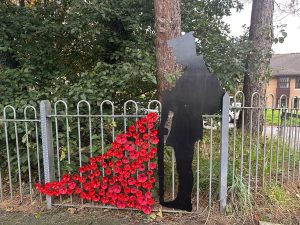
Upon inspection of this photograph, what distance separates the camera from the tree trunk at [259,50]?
14.9 feet

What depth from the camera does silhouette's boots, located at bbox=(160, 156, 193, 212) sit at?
11.1 ft

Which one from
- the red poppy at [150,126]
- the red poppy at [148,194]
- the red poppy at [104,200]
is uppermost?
the red poppy at [150,126]

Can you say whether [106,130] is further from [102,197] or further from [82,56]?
[82,56]

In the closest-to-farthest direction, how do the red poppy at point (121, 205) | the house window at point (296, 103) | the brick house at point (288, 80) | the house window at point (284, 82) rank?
the red poppy at point (121, 205) < the house window at point (296, 103) < the brick house at point (288, 80) < the house window at point (284, 82)

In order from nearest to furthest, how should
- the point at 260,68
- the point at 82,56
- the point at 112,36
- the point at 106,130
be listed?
the point at 106,130
the point at 260,68
the point at 112,36
the point at 82,56

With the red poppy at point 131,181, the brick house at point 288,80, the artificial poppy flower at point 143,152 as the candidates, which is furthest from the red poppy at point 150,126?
the brick house at point 288,80

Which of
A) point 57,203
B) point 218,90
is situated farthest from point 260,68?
point 57,203

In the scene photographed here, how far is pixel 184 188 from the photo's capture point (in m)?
3.39

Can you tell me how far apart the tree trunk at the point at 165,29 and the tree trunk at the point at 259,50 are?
3.98 ft

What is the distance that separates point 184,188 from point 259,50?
2736 millimetres

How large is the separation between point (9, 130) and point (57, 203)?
1.22 metres

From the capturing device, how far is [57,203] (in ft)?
12.2

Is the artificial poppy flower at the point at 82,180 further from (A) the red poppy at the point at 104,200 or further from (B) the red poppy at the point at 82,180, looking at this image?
(A) the red poppy at the point at 104,200

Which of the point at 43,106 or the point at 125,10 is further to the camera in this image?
the point at 125,10
